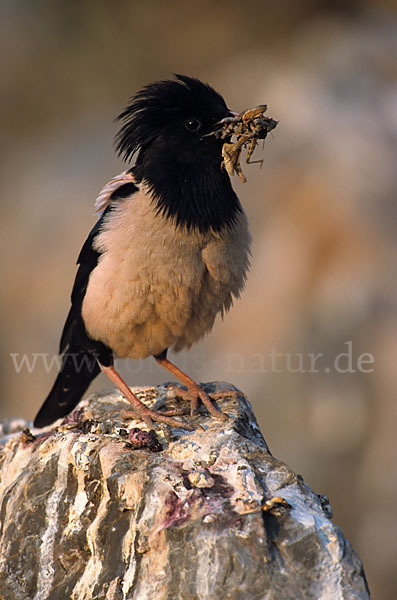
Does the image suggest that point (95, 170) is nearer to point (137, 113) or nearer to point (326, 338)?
point (326, 338)

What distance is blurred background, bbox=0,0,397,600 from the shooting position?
41.0 ft

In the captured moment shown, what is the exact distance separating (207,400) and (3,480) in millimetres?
1805

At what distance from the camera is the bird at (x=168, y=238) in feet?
18.9

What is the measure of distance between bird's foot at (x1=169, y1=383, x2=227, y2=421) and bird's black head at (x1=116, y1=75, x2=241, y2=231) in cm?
136

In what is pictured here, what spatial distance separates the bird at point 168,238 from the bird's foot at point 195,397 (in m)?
0.01

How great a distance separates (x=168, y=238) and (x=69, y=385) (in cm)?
240

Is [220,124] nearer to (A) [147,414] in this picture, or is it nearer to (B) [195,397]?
(B) [195,397]

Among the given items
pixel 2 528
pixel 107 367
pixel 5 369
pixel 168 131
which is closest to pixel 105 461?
pixel 2 528

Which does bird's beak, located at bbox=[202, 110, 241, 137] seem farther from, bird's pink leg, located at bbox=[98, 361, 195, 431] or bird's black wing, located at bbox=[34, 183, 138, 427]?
bird's pink leg, located at bbox=[98, 361, 195, 431]

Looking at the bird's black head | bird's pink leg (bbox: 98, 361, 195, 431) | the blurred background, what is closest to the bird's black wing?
the bird's black head

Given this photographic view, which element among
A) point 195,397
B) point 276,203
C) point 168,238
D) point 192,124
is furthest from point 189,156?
point 276,203

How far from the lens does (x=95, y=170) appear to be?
16.9 meters

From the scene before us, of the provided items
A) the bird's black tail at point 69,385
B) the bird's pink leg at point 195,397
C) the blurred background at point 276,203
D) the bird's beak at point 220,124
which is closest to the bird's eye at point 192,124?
the bird's beak at point 220,124

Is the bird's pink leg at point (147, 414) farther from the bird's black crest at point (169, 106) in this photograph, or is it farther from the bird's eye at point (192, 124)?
the bird's eye at point (192, 124)
